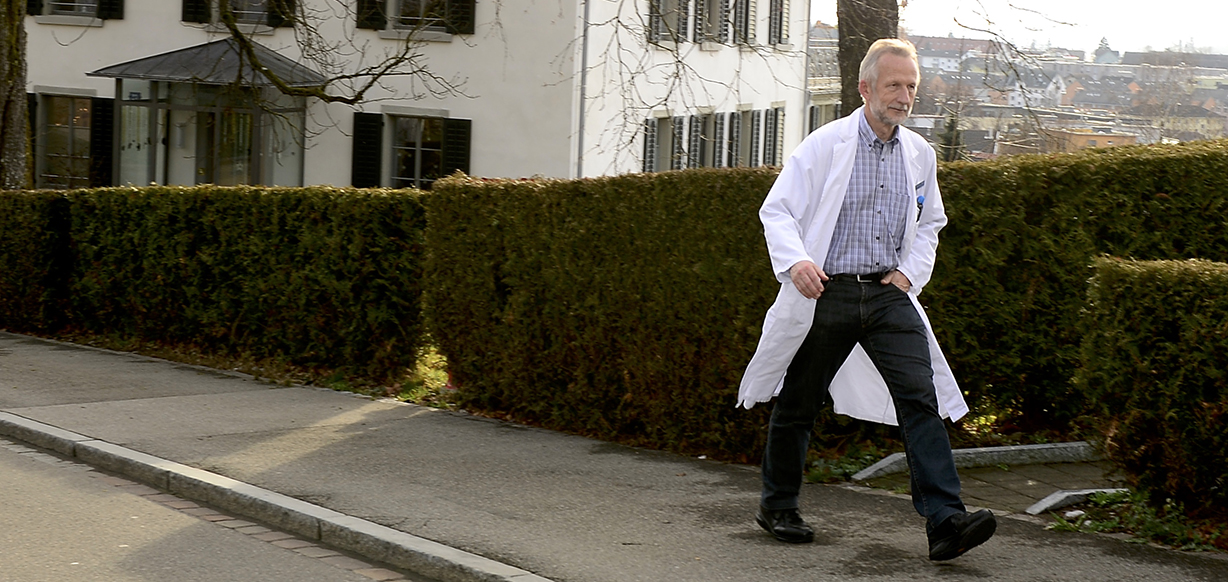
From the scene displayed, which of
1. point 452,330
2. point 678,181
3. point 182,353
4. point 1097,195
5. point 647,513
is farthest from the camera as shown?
point 182,353

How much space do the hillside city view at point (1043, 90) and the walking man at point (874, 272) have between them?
496cm

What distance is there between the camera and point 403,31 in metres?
25.8

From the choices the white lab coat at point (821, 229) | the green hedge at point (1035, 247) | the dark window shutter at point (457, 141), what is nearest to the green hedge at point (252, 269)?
the green hedge at point (1035, 247)

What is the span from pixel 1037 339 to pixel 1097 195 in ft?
2.54

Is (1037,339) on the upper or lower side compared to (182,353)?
upper

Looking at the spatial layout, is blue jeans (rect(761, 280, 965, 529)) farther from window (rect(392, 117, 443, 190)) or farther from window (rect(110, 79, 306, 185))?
window (rect(110, 79, 306, 185))

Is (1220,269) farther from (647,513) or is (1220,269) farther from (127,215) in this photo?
(127,215)

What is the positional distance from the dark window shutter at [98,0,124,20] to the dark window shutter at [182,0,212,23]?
4.76ft

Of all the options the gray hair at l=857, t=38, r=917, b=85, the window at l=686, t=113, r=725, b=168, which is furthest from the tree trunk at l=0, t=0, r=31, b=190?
the gray hair at l=857, t=38, r=917, b=85

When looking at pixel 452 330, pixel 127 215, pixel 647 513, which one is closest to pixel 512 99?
pixel 127 215

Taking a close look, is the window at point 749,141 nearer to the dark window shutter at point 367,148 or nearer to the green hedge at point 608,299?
the dark window shutter at point 367,148

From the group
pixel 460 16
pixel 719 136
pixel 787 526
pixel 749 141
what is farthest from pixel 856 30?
pixel 749 141

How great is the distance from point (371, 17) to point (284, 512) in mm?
20262

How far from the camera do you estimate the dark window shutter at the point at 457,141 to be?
84.3 ft
